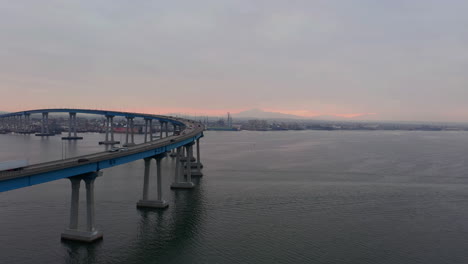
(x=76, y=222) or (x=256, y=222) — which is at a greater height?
(x=76, y=222)

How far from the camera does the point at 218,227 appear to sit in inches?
984

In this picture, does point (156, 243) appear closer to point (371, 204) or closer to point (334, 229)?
point (334, 229)

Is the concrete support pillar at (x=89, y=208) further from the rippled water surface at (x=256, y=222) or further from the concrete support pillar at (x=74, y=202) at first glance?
the rippled water surface at (x=256, y=222)

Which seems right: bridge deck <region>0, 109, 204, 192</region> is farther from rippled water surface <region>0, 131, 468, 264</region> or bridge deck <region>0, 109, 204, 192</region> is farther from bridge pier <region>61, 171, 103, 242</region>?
rippled water surface <region>0, 131, 468, 264</region>

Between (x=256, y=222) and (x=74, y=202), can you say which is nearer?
(x=74, y=202)

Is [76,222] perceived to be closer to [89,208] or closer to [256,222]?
[89,208]

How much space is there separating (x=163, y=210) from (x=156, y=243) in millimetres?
6663

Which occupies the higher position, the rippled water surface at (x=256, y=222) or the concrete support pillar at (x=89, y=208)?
the concrete support pillar at (x=89, y=208)

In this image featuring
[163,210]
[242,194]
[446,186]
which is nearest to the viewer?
[163,210]

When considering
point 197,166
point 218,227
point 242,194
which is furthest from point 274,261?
point 197,166

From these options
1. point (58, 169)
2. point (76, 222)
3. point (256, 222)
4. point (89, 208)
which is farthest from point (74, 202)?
point (256, 222)

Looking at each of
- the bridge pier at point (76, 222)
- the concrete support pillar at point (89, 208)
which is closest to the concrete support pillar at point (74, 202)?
the bridge pier at point (76, 222)

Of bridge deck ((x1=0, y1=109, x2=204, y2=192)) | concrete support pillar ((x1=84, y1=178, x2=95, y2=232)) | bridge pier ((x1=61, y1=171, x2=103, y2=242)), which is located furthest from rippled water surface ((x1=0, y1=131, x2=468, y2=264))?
bridge deck ((x1=0, y1=109, x2=204, y2=192))

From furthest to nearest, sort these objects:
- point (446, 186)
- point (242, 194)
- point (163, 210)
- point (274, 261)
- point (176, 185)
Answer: point (446, 186) → point (176, 185) → point (242, 194) → point (163, 210) → point (274, 261)
